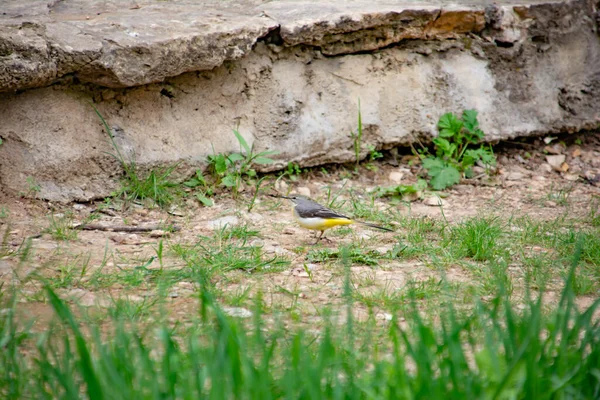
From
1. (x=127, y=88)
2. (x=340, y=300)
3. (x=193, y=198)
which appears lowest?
(x=340, y=300)

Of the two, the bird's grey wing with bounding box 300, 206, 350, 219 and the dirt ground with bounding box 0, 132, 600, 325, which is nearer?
the dirt ground with bounding box 0, 132, 600, 325

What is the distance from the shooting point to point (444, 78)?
6512mm

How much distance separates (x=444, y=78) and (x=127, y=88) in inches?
112

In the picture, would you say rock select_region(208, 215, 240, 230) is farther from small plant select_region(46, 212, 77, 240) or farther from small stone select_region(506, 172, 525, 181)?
small stone select_region(506, 172, 525, 181)

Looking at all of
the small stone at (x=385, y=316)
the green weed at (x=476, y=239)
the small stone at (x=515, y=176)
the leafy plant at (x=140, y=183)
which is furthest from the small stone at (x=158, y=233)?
the small stone at (x=515, y=176)

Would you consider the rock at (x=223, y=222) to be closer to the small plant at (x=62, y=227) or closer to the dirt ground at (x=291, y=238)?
the dirt ground at (x=291, y=238)

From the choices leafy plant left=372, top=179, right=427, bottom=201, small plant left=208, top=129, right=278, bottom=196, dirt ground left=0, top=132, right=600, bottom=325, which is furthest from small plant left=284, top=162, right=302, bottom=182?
leafy plant left=372, top=179, right=427, bottom=201

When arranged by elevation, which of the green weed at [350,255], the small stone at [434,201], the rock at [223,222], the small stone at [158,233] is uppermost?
the small stone at [434,201]

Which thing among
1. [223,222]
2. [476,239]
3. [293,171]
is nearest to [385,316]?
[476,239]

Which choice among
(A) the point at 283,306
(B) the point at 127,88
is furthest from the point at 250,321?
(B) the point at 127,88

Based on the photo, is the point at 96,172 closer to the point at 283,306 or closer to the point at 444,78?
the point at 283,306

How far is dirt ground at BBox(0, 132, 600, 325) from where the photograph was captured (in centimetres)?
401

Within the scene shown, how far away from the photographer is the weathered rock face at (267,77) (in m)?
5.12

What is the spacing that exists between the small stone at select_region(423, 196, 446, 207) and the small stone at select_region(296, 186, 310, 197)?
3.26 ft
